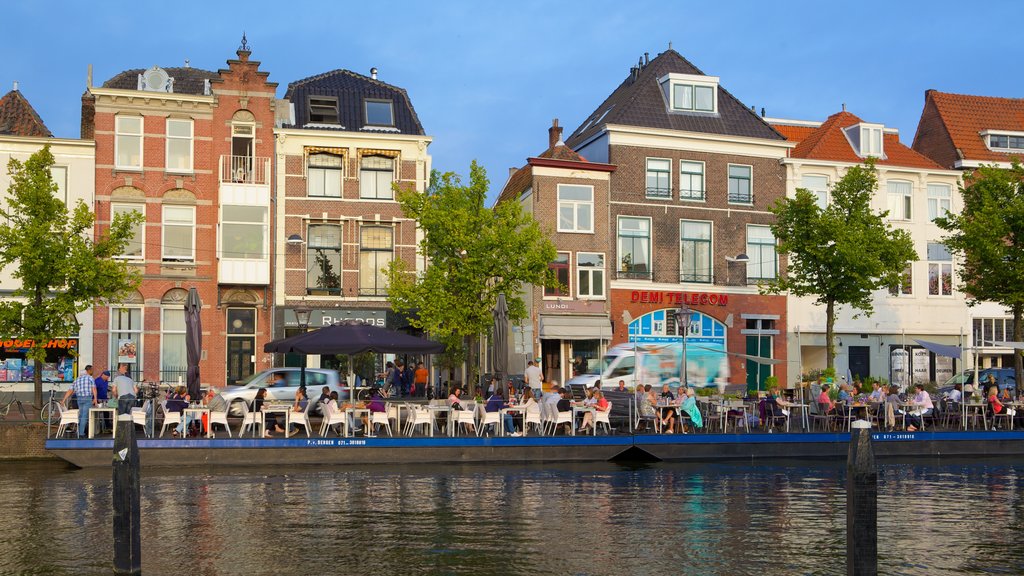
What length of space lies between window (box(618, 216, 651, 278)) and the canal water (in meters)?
18.5

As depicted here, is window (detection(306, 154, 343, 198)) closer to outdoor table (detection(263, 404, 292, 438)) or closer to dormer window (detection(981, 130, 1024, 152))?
outdoor table (detection(263, 404, 292, 438))

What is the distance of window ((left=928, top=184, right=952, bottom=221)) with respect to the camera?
44344 millimetres

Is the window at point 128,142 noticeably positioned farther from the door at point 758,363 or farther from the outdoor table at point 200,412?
the door at point 758,363

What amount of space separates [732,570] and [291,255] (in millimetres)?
27240

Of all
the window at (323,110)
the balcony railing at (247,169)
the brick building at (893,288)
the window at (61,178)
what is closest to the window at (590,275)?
the brick building at (893,288)

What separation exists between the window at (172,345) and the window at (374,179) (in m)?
7.68

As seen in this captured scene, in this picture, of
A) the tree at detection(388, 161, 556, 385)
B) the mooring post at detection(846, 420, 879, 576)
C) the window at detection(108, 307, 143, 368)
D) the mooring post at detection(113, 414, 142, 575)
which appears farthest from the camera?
the window at detection(108, 307, 143, 368)

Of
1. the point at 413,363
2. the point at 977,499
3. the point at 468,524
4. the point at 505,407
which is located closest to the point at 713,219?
the point at 413,363

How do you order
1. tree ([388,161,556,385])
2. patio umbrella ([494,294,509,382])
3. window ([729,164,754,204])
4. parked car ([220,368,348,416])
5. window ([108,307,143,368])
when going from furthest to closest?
window ([729,164,754,204]), window ([108,307,143,368]), tree ([388,161,556,385]), parked car ([220,368,348,416]), patio umbrella ([494,294,509,382])

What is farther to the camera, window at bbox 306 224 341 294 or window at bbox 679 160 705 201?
window at bbox 679 160 705 201

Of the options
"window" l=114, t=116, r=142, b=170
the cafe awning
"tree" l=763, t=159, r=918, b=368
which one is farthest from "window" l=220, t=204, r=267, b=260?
"tree" l=763, t=159, r=918, b=368

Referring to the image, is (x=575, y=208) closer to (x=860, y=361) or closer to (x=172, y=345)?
(x=860, y=361)

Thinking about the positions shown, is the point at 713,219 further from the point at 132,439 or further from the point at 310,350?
the point at 132,439

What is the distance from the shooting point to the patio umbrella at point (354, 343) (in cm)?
2503
